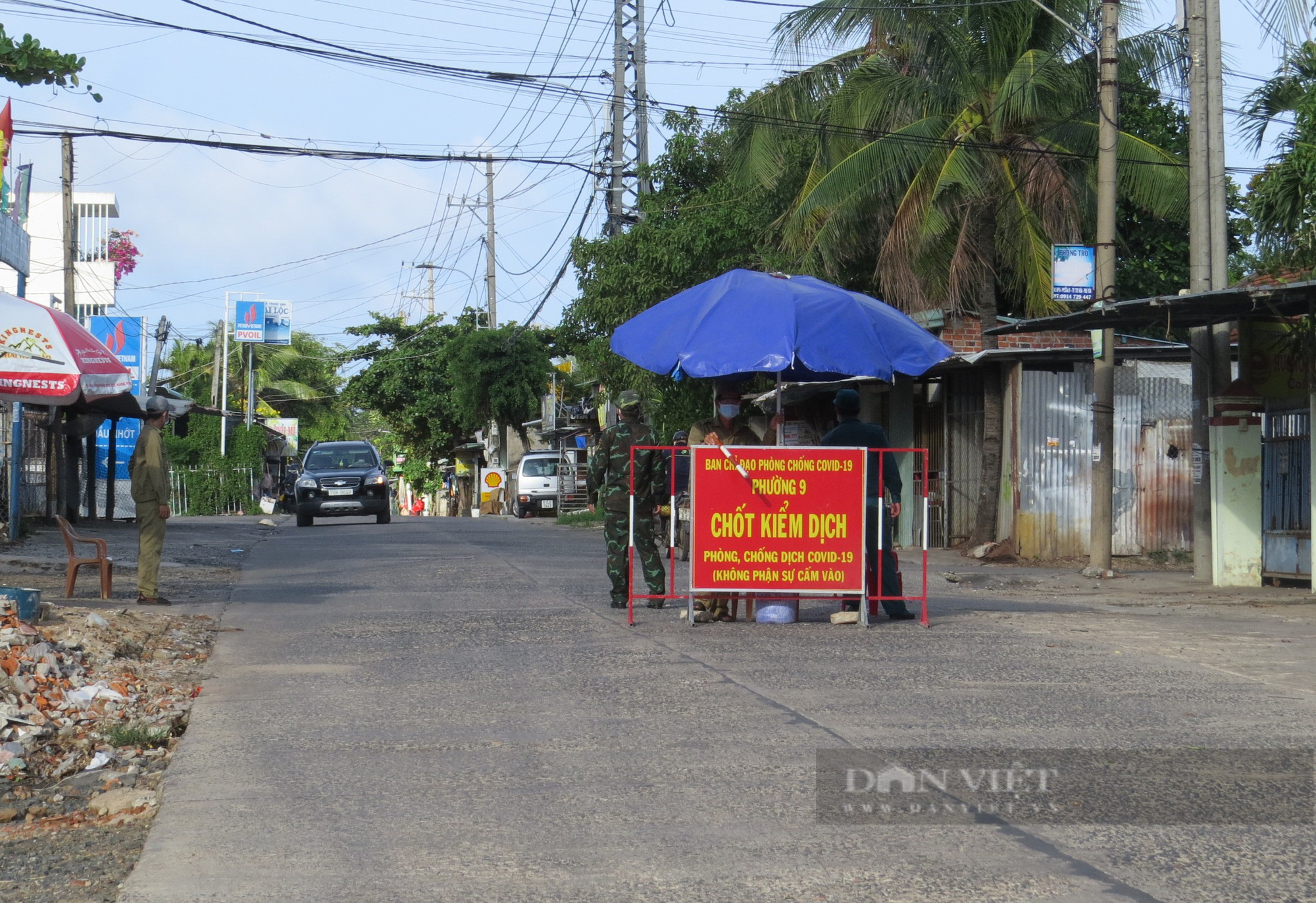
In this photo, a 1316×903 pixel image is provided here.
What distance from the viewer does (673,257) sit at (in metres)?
26.1

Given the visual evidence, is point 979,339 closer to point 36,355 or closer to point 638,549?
point 638,549

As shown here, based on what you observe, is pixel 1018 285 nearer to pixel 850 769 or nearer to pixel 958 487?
pixel 958 487

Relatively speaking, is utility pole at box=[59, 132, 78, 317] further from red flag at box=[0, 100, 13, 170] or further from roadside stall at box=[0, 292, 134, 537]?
roadside stall at box=[0, 292, 134, 537]

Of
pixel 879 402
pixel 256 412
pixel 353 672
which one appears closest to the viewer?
pixel 353 672

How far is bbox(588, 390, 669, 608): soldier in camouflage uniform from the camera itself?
1150 cm

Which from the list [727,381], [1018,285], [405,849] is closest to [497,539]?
[1018,285]

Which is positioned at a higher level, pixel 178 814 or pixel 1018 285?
pixel 1018 285

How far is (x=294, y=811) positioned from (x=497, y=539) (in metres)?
18.9

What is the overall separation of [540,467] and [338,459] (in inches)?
499

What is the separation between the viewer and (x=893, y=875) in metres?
4.38

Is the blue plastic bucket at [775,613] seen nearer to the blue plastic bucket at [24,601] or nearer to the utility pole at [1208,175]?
the blue plastic bucket at [24,601]

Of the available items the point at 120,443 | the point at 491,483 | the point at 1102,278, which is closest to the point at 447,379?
the point at 491,483

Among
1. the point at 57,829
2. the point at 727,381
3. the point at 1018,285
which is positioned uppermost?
the point at 1018,285

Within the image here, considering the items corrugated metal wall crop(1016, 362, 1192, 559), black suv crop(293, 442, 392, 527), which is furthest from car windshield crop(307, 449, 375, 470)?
corrugated metal wall crop(1016, 362, 1192, 559)
